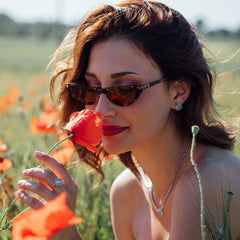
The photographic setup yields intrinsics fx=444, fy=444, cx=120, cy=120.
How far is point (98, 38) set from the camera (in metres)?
1.95

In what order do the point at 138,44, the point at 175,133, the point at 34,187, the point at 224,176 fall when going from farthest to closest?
the point at 175,133, the point at 138,44, the point at 224,176, the point at 34,187

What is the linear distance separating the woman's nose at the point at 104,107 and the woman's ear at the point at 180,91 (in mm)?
316

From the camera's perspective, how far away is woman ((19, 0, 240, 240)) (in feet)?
5.84

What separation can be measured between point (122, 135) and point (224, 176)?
1.43 feet

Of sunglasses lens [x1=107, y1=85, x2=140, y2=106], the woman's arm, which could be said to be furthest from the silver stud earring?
the woman's arm

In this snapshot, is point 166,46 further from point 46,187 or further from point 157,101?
point 46,187

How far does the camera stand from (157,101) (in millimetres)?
1872

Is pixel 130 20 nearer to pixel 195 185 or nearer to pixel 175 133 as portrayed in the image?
pixel 175 133

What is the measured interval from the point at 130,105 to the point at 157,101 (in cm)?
14

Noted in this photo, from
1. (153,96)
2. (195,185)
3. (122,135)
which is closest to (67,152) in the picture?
(122,135)

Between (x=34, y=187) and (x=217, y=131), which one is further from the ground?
(x=34, y=187)

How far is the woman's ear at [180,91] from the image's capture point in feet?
6.46

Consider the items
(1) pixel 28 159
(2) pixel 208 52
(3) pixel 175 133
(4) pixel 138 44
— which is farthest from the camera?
(1) pixel 28 159

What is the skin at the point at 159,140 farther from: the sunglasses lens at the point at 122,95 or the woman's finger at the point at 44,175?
the woman's finger at the point at 44,175
